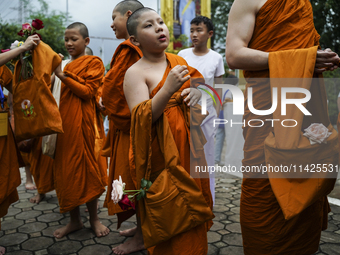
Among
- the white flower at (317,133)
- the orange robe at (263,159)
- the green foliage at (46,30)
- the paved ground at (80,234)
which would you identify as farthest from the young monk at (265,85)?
the green foliage at (46,30)

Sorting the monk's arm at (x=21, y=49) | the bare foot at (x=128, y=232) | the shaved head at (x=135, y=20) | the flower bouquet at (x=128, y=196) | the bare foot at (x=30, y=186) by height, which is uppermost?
the shaved head at (x=135, y=20)

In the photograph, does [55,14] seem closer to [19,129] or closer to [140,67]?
[19,129]

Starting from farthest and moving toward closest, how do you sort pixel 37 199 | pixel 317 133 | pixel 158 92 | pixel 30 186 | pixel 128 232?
pixel 30 186 → pixel 37 199 → pixel 128 232 → pixel 158 92 → pixel 317 133

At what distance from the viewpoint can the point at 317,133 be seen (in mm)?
1478

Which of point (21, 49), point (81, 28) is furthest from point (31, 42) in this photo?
point (81, 28)

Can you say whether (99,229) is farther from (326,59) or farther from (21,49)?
(326,59)

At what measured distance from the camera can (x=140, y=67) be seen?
73.4 inches

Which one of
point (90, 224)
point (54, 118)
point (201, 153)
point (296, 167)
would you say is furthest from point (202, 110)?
point (90, 224)

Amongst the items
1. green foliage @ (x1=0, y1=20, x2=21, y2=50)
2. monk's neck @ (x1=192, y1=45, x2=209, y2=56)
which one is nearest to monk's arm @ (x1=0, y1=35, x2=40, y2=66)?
monk's neck @ (x1=192, y1=45, x2=209, y2=56)

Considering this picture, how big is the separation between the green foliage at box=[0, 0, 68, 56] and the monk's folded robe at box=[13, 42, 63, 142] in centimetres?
470

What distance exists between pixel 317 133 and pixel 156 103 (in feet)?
2.59

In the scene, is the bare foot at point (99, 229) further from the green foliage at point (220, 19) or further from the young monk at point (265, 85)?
the green foliage at point (220, 19)

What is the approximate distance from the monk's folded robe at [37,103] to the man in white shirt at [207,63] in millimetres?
1545

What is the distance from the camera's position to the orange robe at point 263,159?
1.62 meters
